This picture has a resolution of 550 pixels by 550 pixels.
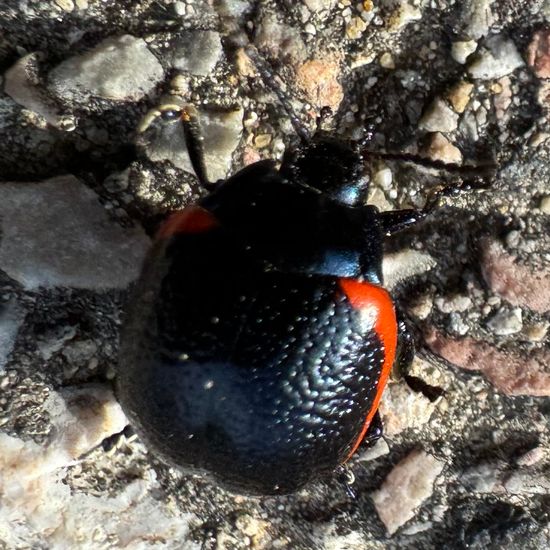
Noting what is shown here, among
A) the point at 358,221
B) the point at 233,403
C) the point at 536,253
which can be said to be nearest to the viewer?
the point at 233,403

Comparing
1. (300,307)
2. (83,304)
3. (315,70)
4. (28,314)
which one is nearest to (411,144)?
(315,70)

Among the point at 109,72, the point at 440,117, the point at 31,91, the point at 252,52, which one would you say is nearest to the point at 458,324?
the point at 440,117

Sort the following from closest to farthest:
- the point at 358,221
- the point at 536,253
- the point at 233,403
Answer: the point at 233,403
the point at 358,221
the point at 536,253

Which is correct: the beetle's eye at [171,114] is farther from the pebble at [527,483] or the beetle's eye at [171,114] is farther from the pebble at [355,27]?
the pebble at [527,483]

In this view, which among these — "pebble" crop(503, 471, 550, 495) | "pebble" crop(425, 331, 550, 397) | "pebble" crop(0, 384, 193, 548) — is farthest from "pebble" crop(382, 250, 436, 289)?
"pebble" crop(0, 384, 193, 548)

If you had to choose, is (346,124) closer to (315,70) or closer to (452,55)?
(315,70)
